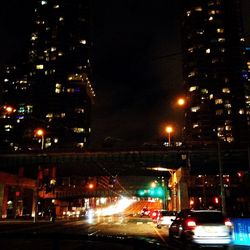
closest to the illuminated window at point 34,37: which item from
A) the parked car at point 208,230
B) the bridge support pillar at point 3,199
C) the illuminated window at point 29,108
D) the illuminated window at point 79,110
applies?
the illuminated window at point 29,108

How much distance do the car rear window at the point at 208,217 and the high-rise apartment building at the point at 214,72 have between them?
117m

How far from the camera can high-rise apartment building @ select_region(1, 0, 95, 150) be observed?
510 ft

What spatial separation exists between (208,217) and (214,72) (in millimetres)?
134921

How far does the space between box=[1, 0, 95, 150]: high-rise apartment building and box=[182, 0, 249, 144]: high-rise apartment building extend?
4281cm

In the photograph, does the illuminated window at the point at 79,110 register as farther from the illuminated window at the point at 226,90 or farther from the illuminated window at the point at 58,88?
the illuminated window at the point at 226,90

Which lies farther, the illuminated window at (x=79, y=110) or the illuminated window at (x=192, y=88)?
the illuminated window at (x=79, y=110)

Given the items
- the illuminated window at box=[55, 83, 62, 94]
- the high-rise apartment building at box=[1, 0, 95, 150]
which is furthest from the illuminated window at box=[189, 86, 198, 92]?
the illuminated window at box=[55, 83, 62, 94]

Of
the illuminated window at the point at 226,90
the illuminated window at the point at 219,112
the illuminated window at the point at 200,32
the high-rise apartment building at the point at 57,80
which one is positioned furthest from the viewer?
the high-rise apartment building at the point at 57,80

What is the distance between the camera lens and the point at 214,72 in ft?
478

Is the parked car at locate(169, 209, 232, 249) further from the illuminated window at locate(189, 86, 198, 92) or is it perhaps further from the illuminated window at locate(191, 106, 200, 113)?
the illuminated window at locate(189, 86, 198, 92)

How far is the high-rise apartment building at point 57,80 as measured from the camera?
510 feet

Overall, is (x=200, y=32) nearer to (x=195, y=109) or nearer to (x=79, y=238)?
(x=195, y=109)

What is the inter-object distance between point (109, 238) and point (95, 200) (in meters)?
171

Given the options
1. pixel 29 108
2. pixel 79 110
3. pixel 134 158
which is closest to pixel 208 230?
pixel 134 158
